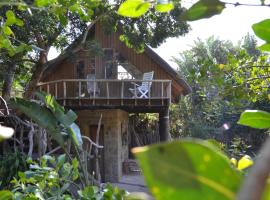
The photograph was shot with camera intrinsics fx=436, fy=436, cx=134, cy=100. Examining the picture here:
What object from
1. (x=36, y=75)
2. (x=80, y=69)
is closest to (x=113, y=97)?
(x=36, y=75)

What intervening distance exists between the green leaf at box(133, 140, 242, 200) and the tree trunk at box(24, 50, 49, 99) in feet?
41.6

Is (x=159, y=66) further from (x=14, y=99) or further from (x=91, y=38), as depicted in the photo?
(x=14, y=99)

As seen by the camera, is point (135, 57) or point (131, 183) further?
point (135, 57)

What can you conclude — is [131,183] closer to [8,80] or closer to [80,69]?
[80,69]

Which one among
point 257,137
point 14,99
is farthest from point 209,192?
point 257,137

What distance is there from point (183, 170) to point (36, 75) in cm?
1327

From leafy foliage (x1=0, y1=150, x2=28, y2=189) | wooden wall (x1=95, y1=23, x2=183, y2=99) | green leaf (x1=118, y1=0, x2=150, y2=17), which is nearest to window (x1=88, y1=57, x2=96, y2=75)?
wooden wall (x1=95, y1=23, x2=183, y2=99)

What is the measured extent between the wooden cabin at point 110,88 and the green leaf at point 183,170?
11.9m

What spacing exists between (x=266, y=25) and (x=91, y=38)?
46.6 ft

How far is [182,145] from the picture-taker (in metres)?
0.22

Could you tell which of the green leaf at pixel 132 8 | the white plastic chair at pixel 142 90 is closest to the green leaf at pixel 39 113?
the green leaf at pixel 132 8

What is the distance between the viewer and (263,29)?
43 centimetres

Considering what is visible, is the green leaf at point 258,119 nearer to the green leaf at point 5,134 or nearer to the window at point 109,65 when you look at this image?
the green leaf at point 5,134

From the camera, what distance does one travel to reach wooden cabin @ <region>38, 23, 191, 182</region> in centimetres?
1255
